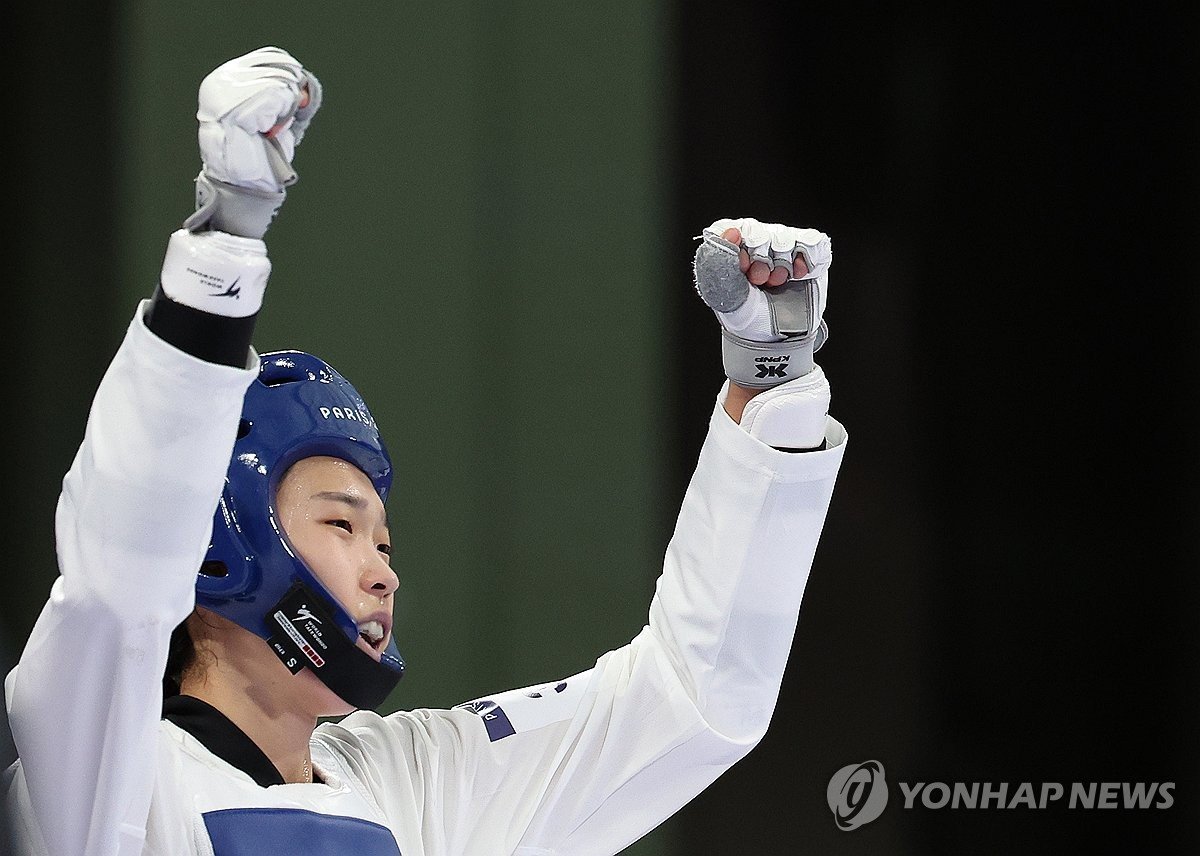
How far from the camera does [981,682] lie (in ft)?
12.0

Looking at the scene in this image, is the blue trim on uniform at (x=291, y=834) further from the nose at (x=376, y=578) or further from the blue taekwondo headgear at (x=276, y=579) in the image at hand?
the nose at (x=376, y=578)

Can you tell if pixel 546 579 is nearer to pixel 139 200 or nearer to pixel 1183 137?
pixel 139 200

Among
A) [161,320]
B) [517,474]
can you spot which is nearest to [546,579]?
[517,474]

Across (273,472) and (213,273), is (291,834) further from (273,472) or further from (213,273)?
(213,273)

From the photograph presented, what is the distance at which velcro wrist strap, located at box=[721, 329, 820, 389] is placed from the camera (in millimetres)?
2061

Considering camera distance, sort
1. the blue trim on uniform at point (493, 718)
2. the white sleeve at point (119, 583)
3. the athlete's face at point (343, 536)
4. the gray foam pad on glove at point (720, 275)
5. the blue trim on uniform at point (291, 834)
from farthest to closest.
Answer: the blue trim on uniform at point (493, 718)
the gray foam pad on glove at point (720, 275)
the athlete's face at point (343, 536)
the blue trim on uniform at point (291, 834)
the white sleeve at point (119, 583)

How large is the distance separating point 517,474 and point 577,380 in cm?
23

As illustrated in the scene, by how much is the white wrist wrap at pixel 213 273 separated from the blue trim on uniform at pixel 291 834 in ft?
1.90

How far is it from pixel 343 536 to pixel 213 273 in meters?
0.53

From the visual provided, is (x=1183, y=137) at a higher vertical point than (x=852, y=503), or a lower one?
higher

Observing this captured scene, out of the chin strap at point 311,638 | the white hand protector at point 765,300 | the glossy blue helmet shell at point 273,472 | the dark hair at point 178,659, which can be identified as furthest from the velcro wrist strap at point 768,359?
the dark hair at point 178,659

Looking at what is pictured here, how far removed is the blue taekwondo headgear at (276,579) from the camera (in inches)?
72.2
